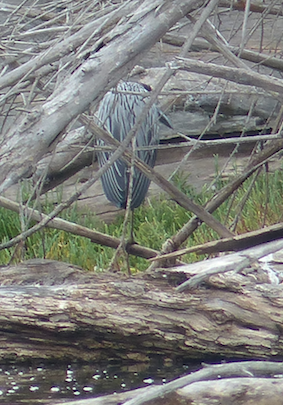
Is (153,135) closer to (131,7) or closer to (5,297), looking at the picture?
(5,297)

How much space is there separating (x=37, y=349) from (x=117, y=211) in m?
2.65

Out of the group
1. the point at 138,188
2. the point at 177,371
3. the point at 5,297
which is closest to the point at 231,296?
the point at 177,371

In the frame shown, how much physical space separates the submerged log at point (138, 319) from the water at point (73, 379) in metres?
0.06

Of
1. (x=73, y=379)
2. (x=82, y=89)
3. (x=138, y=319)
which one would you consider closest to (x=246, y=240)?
(x=138, y=319)

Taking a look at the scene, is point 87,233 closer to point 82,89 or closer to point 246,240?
point 246,240

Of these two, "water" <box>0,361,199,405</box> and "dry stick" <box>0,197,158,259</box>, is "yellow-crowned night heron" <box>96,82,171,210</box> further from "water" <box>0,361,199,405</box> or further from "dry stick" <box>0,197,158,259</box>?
"water" <box>0,361,199,405</box>

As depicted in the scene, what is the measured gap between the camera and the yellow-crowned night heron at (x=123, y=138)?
459 centimetres

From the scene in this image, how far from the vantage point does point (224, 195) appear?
335cm

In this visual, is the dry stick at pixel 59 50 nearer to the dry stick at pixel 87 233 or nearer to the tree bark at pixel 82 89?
the tree bark at pixel 82 89

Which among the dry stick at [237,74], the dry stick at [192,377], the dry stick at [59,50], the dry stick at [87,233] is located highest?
the dry stick at [59,50]

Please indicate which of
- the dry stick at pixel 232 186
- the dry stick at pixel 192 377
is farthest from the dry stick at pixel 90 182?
the dry stick at pixel 192 377

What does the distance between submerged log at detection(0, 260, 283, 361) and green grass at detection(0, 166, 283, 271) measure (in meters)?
1.14

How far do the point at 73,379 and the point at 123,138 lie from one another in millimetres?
2333

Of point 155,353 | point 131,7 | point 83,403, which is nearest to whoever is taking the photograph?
point 83,403
